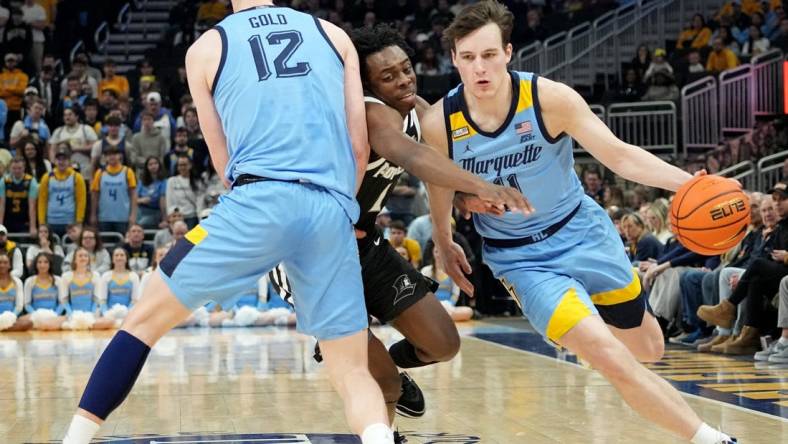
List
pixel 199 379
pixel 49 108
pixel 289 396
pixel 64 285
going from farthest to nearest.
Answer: pixel 49 108 < pixel 64 285 < pixel 199 379 < pixel 289 396

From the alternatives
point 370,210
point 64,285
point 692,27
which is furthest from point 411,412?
point 692,27

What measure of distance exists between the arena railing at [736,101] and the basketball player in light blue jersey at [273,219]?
46.0 ft

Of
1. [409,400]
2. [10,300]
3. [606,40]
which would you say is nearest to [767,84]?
[606,40]

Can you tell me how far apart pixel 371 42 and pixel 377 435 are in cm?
177

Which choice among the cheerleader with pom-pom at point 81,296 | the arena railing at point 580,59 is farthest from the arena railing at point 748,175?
the cheerleader with pom-pom at point 81,296

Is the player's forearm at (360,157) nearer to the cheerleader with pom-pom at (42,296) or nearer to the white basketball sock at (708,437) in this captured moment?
the white basketball sock at (708,437)

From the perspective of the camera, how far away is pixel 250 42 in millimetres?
3902

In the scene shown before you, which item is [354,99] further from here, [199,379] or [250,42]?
[199,379]

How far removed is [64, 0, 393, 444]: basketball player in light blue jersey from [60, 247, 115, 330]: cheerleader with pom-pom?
10.4m

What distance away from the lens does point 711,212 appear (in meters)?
4.46

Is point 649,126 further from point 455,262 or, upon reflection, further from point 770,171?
point 455,262

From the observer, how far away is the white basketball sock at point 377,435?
145 inches

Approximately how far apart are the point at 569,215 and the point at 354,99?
131cm

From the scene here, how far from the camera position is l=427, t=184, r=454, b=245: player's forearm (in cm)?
483
